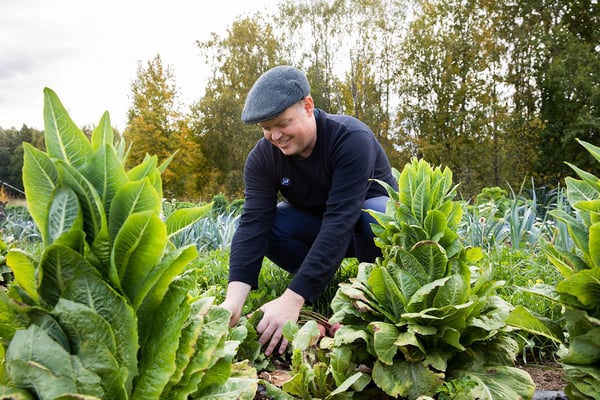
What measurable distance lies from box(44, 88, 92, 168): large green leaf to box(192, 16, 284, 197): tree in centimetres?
1913

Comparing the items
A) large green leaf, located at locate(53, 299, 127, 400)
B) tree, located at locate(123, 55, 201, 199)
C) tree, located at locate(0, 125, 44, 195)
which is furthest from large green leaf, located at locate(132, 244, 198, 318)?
tree, located at locate(0, 125, 44, 195)

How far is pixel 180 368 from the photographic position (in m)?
0.88

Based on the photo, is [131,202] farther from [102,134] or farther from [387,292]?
[387,292]

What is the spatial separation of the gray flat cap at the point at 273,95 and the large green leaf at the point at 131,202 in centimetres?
158

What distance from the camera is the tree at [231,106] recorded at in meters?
20.3

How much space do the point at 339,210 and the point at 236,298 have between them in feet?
2.29

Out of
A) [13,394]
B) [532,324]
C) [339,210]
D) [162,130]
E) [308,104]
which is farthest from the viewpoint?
[162,130]

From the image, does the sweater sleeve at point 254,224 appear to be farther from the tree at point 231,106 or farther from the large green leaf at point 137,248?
the tree at point 231,106

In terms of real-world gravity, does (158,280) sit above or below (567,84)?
→ above

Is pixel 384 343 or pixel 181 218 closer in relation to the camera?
pixel 181 218

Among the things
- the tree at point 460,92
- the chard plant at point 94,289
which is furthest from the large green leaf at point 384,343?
the tree at point 460,92

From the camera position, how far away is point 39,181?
2.73 feet

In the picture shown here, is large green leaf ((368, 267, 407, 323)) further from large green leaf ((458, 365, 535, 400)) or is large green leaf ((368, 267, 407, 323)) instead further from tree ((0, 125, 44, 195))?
tree ((0, 125, 44, 195))

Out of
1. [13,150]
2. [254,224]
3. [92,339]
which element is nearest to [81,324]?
[92,339]
